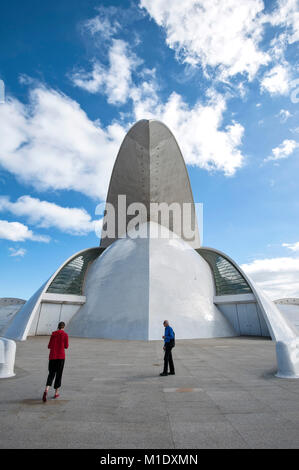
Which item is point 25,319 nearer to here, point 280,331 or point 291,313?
point 280,331

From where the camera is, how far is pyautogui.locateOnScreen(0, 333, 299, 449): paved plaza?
322 cm

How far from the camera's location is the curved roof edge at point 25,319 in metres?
18.9

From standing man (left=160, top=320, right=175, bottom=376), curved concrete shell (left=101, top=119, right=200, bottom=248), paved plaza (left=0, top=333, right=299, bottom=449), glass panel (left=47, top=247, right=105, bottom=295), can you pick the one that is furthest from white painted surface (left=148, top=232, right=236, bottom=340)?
paved plaza (left=0, top=333, right=299, bottom=449)

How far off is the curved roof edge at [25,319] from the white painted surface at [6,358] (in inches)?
507

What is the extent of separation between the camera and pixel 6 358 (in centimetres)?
714

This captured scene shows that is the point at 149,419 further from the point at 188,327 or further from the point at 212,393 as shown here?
the point at 188,327

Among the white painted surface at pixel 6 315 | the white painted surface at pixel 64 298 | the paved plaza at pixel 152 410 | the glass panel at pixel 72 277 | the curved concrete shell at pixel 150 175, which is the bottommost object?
the paved plaza at pixel 152 410

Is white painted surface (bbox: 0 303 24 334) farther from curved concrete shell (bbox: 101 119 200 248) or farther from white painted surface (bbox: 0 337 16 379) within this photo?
white painted surface (bbox: 0 337 16 379)

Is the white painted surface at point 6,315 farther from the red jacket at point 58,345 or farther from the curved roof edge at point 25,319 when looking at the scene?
the red jacket at point 58,345

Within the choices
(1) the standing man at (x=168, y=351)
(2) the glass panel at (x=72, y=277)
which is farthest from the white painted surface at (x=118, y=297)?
(1) the standing man at (x=168, y=351)

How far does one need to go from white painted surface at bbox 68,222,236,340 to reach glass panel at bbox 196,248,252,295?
0.91 meters
